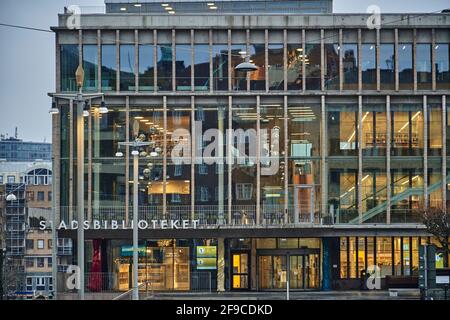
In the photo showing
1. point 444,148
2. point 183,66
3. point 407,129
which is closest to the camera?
point 444,148

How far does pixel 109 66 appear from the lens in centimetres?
3834

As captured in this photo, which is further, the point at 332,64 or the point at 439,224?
the point at 332,64

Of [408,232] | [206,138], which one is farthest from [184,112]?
[408,232]

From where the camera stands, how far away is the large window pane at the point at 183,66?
38562 millimetres

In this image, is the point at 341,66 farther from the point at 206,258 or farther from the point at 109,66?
the point at 206,258

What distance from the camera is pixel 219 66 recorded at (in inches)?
1517

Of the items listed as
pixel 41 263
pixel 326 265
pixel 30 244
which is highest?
pixel 326 265

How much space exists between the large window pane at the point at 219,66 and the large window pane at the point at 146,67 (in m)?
2.77

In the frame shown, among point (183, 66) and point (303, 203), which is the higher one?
point (183, 66)

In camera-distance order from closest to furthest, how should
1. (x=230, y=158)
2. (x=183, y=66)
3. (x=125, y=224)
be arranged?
(x=125, y=224) → (x=230, y=158) → (x=183, y=66)

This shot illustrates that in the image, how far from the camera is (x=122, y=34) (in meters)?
38.5

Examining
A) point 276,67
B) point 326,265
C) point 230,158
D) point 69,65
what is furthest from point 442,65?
point 69,65

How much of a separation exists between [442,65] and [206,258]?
45.1ft

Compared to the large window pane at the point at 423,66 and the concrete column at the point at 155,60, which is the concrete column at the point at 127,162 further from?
the large window pane at the point at 423,66
